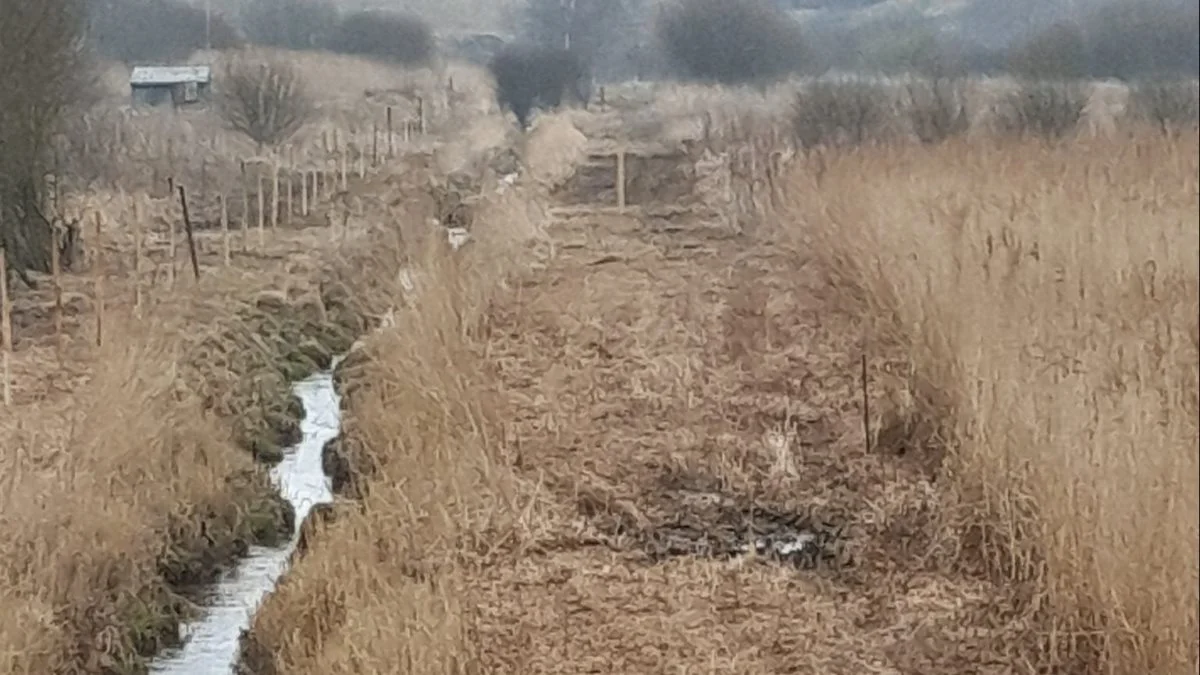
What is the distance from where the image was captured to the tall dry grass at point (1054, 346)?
98.7 inches

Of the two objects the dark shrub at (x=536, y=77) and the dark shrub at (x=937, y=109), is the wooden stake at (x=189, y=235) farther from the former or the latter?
the dark shrub at (x=937, y=109)

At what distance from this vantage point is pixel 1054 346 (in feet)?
11.6

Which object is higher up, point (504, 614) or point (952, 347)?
point (952, 347)

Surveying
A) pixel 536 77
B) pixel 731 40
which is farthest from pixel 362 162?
pixel 731 40

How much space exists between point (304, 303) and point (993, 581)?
20.8ft

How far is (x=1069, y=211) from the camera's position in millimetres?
3295

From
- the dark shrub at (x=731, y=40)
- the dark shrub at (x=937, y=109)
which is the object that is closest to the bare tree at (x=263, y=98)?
the dark shrub at (x=731, y=40)

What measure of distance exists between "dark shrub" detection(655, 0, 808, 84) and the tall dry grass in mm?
299

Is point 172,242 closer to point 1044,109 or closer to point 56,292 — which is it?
point 56,292

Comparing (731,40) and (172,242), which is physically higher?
(731,40)

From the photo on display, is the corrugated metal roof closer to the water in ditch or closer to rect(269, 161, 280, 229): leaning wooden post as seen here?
rect(269, 161, 280, 229): leaning wooden post

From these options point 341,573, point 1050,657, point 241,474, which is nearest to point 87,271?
point 241,474

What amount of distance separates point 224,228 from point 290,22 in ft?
8.60

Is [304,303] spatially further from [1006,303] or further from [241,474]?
[1006,303]
